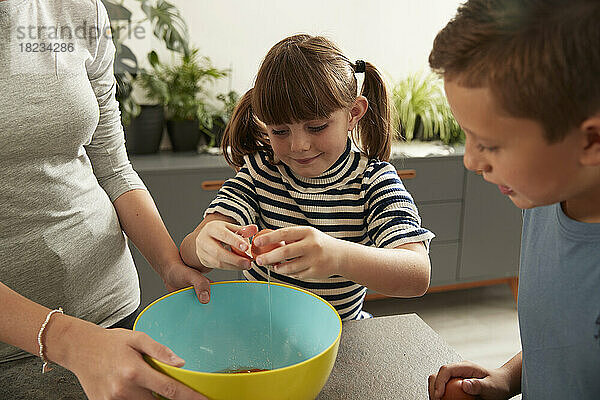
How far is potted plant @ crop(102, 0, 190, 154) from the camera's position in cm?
287

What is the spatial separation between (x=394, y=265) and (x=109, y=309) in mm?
640

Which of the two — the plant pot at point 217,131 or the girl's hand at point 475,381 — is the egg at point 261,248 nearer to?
the girl's hand at point 475,381

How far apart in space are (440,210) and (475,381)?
2326 millimetres

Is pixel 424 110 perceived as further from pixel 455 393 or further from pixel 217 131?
pixel 455 393

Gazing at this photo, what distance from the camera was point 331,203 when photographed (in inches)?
49.5

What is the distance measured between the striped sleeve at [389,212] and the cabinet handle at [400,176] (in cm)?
162

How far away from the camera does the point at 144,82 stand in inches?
118

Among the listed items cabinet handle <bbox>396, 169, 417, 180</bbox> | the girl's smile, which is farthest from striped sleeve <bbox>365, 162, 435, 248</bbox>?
cabinet handle <bbox>396, 169, 417, 180</bbox>

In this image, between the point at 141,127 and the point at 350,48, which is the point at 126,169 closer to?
the point at 141,127

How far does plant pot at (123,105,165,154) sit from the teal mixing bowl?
1.99m

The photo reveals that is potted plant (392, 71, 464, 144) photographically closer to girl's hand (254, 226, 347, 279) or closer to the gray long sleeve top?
the gray long sleeve top

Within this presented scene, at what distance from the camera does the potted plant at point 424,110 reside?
129 inches

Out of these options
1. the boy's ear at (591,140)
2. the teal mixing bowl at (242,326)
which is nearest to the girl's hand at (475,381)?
the teal mixing bowl at (242,326)

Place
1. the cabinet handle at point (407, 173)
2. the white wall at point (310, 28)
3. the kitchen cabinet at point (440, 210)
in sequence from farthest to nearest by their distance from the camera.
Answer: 1. the white wall at point (310, 28)
2. the cabinet handle at point (407, 173)
3. the kitchen cabinet at point (440, 210)
